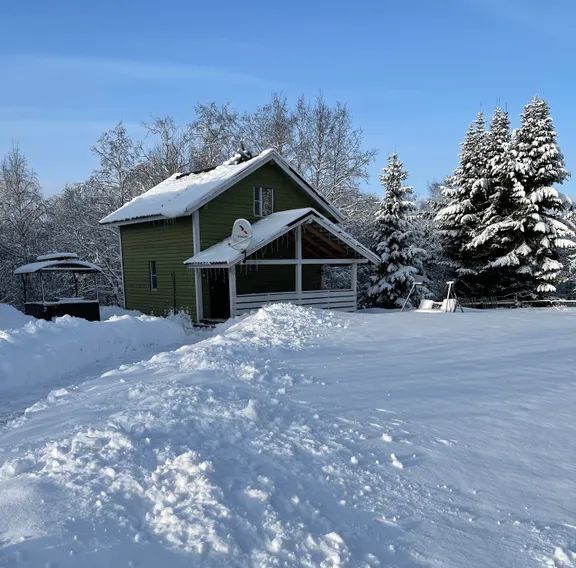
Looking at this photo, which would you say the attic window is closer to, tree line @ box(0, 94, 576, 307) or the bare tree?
tree line @ box(0, 94, 576, 307)

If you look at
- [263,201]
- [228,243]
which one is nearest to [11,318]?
[228,243]

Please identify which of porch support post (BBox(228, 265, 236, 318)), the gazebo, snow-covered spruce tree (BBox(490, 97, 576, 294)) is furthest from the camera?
snow-covered spruce tree (BBox(490, 97, 576, 294))

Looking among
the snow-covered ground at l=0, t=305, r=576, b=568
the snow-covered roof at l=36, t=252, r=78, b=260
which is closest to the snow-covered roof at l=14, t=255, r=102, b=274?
the snow-covered roof at l=36, t=252, r=78, b=260

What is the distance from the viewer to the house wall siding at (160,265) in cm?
1854

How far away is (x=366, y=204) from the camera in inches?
1270

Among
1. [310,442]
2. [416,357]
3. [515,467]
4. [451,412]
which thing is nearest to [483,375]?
[416,357]

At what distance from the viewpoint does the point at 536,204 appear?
22688mm

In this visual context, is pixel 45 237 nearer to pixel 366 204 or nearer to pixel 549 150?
pixel 366 204

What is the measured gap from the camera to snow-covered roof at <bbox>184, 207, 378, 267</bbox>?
16.1m

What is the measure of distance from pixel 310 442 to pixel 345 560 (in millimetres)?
1607

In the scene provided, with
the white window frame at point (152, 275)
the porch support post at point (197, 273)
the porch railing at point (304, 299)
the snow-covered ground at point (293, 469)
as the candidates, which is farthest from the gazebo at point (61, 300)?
the snow-covered ground at point (293, 469)

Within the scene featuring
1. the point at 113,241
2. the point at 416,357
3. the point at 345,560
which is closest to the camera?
the point at 345,560

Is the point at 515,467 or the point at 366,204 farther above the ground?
the point at 366,204

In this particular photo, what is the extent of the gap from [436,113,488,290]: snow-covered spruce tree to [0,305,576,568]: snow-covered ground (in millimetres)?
18884
